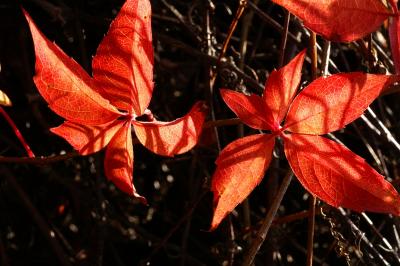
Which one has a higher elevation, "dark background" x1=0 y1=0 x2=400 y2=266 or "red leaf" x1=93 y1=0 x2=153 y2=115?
"red leaf" x1=93 y1=0 x2=153 y2=115

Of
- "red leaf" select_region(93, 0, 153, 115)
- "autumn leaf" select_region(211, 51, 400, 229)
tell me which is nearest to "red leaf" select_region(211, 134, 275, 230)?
"autumn leaf" select_region(211, 51, 400, 229)

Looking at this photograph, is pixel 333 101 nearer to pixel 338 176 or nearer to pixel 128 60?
pixel 338 176

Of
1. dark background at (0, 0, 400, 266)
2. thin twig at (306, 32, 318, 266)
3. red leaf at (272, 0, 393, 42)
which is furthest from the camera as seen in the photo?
dark background at (0, 0, 400, 266)

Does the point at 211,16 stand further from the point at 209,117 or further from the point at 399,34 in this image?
the point at 399,34

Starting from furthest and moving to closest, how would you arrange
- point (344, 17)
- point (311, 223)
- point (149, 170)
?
1. point (149, 170)
2. point (311, 223)
3. point (344, 17)

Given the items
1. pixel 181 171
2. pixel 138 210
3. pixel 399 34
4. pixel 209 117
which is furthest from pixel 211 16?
pixel 399 34

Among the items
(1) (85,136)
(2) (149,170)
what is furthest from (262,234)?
(2) (149,170)

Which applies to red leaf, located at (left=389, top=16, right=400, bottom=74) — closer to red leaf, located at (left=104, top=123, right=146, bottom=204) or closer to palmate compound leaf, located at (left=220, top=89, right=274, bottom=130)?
palmate compound leaf, located at (left=220, top=89, right=274, bottom=130)
